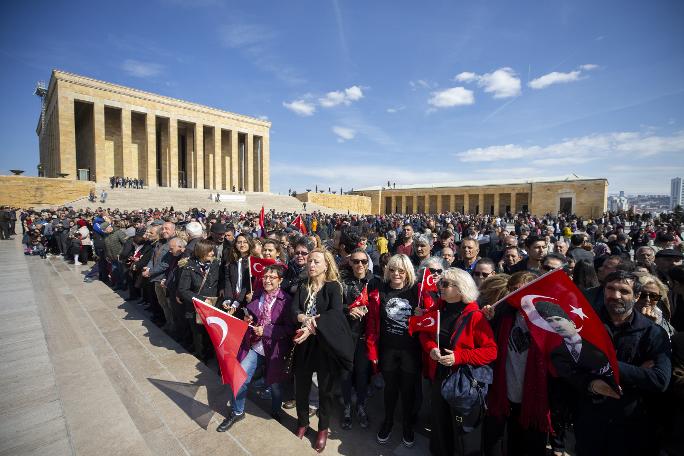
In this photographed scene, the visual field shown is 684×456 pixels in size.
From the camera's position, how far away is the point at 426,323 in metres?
2.58

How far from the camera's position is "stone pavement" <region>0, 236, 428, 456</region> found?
271 centimetres

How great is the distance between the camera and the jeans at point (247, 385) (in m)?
3.08

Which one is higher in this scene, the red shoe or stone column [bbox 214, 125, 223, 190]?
stone column [bbox 214, 125, 223, 190]

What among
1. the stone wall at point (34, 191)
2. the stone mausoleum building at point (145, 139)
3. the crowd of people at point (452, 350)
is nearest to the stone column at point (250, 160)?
the stone mausoleum building at point (145, 139)

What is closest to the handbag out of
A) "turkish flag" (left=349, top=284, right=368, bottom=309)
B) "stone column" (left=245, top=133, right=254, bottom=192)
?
"turkish flag" (left=349, top=284, right=368, bottom=309)

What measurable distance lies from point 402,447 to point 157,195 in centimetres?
3281

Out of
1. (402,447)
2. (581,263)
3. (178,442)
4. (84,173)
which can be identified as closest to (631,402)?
(402,447)

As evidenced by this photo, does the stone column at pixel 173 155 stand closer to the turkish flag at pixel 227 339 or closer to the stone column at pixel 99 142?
the stone column at pixel 99 142

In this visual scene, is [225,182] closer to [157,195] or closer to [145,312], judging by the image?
[157,195]

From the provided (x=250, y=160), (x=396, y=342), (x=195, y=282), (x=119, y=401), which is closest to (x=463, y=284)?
(x=396, y=342)

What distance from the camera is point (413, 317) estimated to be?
2697 millimetres

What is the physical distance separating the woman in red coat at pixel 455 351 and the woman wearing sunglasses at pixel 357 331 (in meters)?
0.73

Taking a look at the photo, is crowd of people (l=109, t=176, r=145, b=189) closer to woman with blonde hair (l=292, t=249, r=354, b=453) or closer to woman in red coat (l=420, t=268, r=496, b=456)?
woman with blonde hair (l=292, t=249, r=354, b=453)

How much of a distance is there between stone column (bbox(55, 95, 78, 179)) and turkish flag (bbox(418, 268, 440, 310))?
37826 mm
